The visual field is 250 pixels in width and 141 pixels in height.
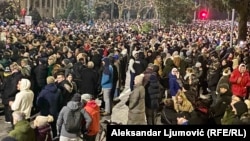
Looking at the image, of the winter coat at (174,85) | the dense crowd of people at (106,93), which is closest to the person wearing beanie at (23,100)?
the dense crowd of people at (106,93)

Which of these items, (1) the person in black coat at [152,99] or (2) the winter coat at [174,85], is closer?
(1) the person in black coat at [152,99]

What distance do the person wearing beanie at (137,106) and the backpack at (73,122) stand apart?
1.98 meters

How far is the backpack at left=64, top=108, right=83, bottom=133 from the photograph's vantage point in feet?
30.4

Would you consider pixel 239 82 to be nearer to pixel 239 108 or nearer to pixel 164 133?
pixel 239 108

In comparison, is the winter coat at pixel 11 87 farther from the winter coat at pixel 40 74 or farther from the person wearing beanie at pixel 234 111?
the person wearing beanie at pixel 234 111

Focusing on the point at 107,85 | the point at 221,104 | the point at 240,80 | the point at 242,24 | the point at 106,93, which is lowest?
the point at 106,93

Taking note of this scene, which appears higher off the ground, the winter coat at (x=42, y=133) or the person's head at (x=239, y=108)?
the person's head at (x=239, y=108)

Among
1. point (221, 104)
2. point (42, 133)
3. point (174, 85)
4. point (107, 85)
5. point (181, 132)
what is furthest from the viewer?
point (107, 85)

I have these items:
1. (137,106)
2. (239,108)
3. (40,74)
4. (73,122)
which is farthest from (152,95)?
(40,74)

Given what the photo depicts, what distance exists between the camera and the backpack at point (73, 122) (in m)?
9.26

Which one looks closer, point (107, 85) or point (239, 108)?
point (239, 108)

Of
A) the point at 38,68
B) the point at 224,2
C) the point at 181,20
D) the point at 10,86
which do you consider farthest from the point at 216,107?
the point at 181,20

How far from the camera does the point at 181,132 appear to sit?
20.7 ft

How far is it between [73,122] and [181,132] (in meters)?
3.30
